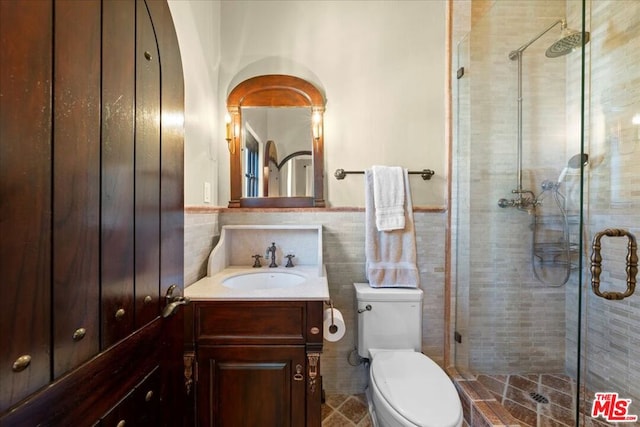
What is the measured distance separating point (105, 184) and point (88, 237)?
12 cm

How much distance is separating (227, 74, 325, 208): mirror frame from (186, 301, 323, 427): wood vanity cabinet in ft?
2.47

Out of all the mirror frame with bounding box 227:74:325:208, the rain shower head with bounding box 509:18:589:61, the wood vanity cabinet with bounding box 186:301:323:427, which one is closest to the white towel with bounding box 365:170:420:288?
the mirror frame with bounding box 227:74:325:208

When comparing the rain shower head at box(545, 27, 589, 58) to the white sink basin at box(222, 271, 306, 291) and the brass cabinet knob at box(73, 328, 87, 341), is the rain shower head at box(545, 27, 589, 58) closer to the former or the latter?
the white sink basin at box(222, 271, 306, 291)

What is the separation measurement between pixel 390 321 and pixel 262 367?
2.53ft

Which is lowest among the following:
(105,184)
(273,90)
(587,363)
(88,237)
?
(587,363)

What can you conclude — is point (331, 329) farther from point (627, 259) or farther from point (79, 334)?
point (627, 259)

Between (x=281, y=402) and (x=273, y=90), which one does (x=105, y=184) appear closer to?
(x=281, y=402)

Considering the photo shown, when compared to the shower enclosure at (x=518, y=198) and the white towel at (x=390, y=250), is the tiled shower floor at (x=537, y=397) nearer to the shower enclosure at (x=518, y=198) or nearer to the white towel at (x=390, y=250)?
the shower enclosure at (x=518, y=198)

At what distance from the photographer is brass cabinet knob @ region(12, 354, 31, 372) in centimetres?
41

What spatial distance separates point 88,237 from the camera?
1.79ft

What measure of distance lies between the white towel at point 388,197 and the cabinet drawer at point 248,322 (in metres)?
0.79

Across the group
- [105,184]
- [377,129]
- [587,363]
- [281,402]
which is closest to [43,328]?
[105,184]

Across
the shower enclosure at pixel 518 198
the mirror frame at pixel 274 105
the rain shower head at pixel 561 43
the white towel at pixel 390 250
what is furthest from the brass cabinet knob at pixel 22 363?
the rain shower head at pixel 561 43

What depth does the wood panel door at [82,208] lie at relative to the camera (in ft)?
1.35
